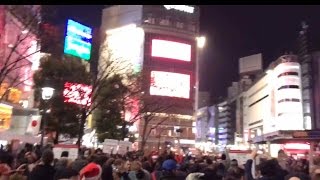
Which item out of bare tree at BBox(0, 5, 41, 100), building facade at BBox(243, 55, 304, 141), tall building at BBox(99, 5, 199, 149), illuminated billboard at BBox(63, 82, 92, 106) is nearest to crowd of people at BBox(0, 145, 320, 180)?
bare tree at BBox(0, 5, 41, 100)

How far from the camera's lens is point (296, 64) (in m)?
94.0

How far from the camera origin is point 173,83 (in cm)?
9856

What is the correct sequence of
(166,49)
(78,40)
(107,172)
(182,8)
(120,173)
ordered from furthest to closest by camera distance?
1. (182,8)
2. (166,49)
3. (78,40)
4. (120,173)
5. (107,172)

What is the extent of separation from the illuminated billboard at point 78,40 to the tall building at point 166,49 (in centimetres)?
3860

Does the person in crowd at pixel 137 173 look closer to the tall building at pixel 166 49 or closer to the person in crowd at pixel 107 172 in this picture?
the person in crowd at pixel 107 172

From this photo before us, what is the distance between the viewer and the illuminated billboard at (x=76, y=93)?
3481 cm

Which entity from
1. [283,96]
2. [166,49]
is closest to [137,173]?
[283,96]

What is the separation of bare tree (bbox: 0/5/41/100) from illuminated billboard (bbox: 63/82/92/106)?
12.4 feet

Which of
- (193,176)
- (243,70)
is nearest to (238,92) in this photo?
(243,70)

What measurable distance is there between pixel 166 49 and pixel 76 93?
6767cm

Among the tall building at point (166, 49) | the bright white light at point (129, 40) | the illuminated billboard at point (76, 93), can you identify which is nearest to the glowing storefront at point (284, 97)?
the tall building at point (166, 49)

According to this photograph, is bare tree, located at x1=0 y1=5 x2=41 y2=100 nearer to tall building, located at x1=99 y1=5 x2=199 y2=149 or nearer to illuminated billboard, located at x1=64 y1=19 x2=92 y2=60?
illuminated billboard, located at x1=64 y1=19 x2=92 y2=60

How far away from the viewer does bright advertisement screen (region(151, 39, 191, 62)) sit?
102562 millimetres

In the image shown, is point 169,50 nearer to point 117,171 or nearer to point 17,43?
point 17,43
